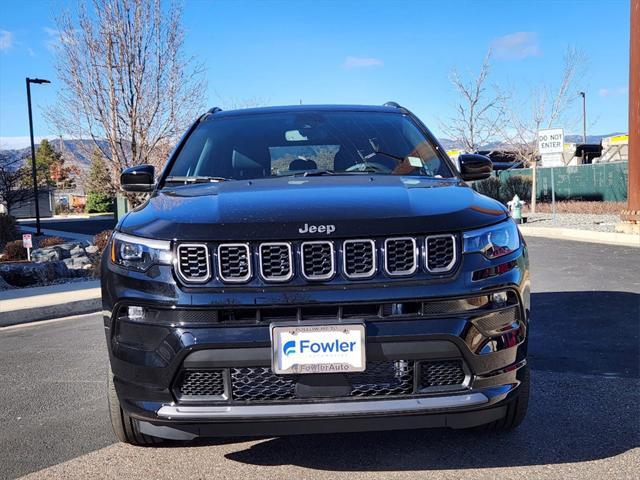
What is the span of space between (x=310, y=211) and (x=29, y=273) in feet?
32.7

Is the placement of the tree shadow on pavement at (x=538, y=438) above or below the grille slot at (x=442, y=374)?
below

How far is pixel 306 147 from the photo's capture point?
4.01m

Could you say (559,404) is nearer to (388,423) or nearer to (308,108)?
(388,423)

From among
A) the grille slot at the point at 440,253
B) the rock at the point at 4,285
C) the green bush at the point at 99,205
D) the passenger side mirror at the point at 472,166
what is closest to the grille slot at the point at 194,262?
the grille slot at the point at 440,253

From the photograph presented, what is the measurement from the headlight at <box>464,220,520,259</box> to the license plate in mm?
600

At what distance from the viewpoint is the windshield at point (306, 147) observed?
3.78 m

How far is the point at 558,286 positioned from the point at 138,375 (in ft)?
21.9

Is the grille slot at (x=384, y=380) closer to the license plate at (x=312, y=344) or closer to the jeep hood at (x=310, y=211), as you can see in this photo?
the license plate at (x=312, y=344)

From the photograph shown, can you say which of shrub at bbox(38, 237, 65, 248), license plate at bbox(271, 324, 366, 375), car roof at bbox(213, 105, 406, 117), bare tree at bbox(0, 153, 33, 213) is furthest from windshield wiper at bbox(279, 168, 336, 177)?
bare tree at bbox(0, 153, 33, 213)

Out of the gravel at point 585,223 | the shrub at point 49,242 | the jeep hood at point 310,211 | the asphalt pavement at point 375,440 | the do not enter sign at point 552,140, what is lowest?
the shrub at point 49,242

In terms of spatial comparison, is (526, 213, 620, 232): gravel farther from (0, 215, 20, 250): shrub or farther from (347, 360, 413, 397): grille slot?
(0, 215, 20, 250): shrub

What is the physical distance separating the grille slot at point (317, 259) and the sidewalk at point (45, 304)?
6.03m

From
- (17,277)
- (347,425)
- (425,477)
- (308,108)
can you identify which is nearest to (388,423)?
(347,425)

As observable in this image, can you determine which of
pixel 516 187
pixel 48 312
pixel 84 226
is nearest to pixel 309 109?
pixel 48 312
